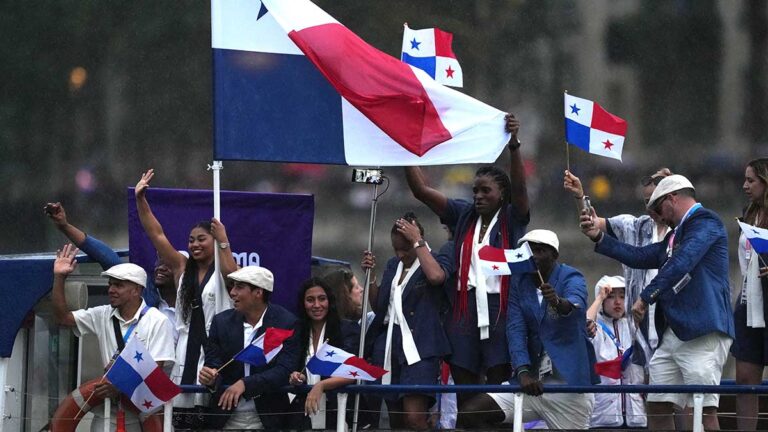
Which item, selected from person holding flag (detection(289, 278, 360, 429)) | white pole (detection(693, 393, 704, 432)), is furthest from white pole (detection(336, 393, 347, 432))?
white pole (detection(693, 393, 704, 432))

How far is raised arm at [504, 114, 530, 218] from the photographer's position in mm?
9719

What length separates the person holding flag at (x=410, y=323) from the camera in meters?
9.66

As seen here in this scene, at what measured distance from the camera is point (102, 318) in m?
9.66

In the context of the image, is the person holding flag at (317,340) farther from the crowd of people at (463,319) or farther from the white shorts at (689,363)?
the white shorts at (689,363)

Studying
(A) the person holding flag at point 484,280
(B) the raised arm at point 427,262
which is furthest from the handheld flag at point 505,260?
(B) the raised arm at point 427,262

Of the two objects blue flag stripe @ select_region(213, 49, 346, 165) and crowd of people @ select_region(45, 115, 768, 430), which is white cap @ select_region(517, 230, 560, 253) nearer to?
crowd of people @ select_region(45, 115, 768, 430)

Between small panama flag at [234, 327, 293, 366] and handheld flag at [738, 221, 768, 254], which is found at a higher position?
handheld flag at [738, 221, 768, 254]

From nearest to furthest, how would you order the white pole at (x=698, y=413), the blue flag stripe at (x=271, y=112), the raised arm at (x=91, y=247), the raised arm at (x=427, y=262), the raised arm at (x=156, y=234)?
the white pole at (x=698, y=413)
the raised arm at (x=427, y=262)
the blue flag stripe at (x=271, y=112)
the raised arm at (x=91, y=247)
the raised arm at (x=156, y=234)

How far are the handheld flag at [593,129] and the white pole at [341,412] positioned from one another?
7.30ft

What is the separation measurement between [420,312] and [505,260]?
2.27ft

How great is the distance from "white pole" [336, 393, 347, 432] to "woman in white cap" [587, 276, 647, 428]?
1860mm

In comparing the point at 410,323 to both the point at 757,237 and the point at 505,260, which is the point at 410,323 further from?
the point at 757,237

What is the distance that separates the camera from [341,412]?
9336mm

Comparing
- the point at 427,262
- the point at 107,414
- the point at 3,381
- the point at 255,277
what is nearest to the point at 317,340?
the point at 255,277
